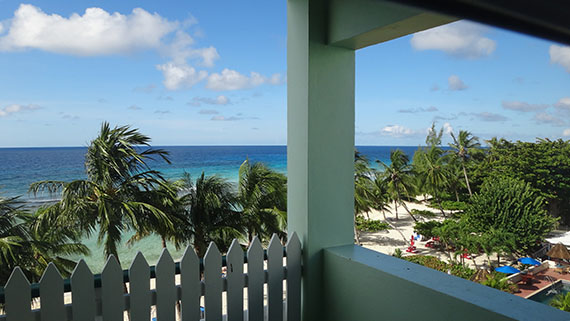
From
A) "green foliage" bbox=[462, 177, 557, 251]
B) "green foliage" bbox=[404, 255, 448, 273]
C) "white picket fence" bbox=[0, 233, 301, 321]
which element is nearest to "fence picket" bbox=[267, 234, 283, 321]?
"white picket fence" bbox=[0, 233, 301, 321]

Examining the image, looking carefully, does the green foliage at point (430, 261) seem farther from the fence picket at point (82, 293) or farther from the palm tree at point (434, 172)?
the fence picket at point (82, 293)

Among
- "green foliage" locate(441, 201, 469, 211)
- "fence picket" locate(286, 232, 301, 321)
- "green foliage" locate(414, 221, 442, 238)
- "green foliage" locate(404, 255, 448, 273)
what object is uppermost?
"fence picket" locate(286, 232, 301, 321)

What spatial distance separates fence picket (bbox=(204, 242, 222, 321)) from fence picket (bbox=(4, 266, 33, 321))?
733 millimetres

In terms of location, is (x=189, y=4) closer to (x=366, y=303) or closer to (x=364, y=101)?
(x=364, y=101)

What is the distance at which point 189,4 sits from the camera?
4019cm

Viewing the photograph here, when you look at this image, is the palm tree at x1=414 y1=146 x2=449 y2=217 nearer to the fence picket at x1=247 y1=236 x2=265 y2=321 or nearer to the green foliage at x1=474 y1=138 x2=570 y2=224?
the green foliage at x1=474 y1=138 x2=570 y2=224

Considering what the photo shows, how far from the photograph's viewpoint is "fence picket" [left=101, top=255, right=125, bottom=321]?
5.14 ft

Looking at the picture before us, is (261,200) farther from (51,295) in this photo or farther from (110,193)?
(51,295)

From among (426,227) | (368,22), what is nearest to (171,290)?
(368,22)

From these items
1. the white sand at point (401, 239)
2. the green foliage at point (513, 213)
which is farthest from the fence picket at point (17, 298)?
the white sand at point (401, 239)

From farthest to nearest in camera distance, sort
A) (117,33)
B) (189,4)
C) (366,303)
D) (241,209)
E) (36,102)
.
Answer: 1. (189,4)
2. (117,33)
3. (36,102)
4. (241,209)
5. (366,303)

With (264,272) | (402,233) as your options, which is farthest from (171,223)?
(402,233)

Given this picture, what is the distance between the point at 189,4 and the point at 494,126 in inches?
1358

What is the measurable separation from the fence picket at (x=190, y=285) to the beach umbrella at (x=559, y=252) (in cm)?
1433
